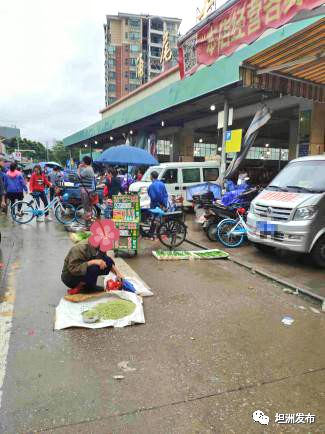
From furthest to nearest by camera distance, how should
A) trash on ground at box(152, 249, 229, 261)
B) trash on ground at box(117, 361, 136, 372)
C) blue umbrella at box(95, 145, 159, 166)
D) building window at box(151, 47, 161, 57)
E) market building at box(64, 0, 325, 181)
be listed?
A: building window at box(151, 47, 161, 57), blue umbrella at box(95, 145, 159, 166), trash on ground at box(152, 249, 229, 261), market building at box(64, 0, 325, 181), trash on ground at box(117, 361, 136, 372)

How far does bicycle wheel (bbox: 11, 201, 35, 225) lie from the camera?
9992 mm

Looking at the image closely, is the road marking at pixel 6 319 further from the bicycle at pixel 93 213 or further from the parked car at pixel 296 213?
the bicycle at pixel 93 213

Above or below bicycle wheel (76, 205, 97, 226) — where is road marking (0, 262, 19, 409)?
below

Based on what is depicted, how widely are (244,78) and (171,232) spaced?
361cm

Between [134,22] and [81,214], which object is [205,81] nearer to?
[81,214]

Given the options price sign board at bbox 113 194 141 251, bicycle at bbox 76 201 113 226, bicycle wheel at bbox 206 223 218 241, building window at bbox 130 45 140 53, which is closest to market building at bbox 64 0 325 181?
price sign board at bbox 113 194 141 251

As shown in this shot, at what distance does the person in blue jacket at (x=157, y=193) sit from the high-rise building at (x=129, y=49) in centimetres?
8402

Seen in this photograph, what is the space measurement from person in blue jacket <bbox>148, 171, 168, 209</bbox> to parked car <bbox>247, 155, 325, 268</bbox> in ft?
7.21

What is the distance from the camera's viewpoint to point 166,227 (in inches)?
298

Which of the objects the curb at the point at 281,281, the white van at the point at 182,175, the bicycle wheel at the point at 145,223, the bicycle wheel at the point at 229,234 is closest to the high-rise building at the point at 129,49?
the white van at the point at 182,175

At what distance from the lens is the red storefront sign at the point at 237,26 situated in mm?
4410

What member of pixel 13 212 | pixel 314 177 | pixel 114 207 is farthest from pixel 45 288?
pixel 13 212

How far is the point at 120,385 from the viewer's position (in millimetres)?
2715

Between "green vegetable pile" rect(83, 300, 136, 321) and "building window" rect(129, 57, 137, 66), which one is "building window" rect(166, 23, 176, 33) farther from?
"green vegetable pile" rect(83, 300, 136, 321)
